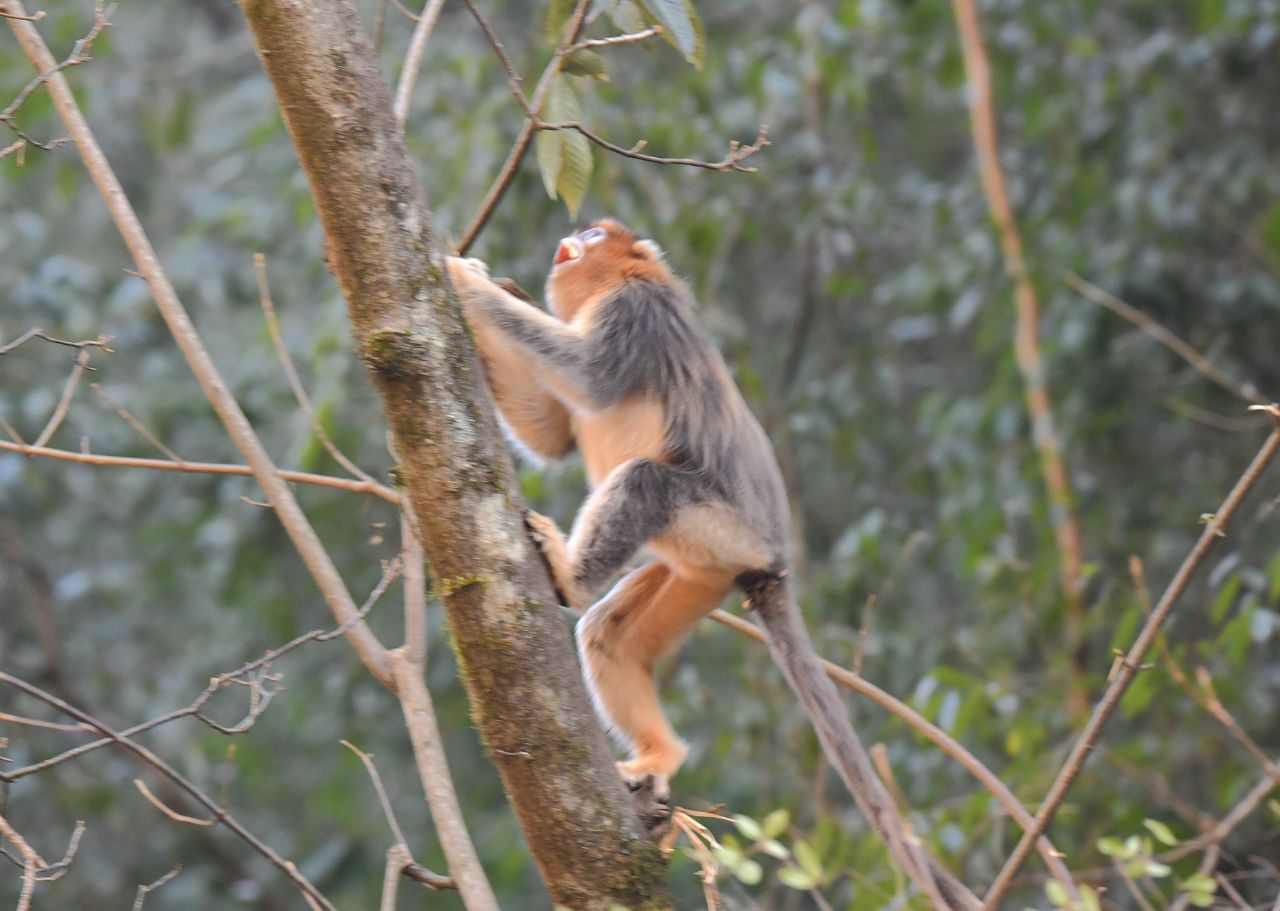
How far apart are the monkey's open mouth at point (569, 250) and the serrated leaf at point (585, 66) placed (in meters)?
1.11

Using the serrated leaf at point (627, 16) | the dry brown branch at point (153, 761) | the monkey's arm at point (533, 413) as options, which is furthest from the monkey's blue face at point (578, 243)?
the dry brown branch at point (153, 761)

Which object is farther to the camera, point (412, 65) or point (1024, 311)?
point (1024, 311)

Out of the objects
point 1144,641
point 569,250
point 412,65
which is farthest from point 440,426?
point 569,250

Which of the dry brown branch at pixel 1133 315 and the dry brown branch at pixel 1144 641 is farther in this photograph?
the dry brown branch at pixel 1133 315

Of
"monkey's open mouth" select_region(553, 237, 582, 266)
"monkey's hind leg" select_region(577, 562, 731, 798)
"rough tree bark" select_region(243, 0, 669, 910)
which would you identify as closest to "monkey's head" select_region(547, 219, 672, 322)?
"monkey's open mouth" select_region(553, 237, 582, 266)

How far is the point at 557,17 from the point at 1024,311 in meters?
4.39

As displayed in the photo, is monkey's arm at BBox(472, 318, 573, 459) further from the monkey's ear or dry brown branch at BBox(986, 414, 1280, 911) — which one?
dry brown branch at BBox(986, 414, 1280, 911)

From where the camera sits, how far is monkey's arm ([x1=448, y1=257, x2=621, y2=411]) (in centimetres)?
359

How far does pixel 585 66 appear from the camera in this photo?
315 cm

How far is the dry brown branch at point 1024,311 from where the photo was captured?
6441mm

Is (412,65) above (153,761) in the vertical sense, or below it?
above

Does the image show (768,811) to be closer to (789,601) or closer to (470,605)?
(789,601)

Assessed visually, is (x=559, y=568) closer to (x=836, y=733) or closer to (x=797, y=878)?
(x=836, y=733)

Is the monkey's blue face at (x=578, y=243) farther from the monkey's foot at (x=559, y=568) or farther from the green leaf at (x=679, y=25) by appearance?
the green leaf at (x=679, y=25)
